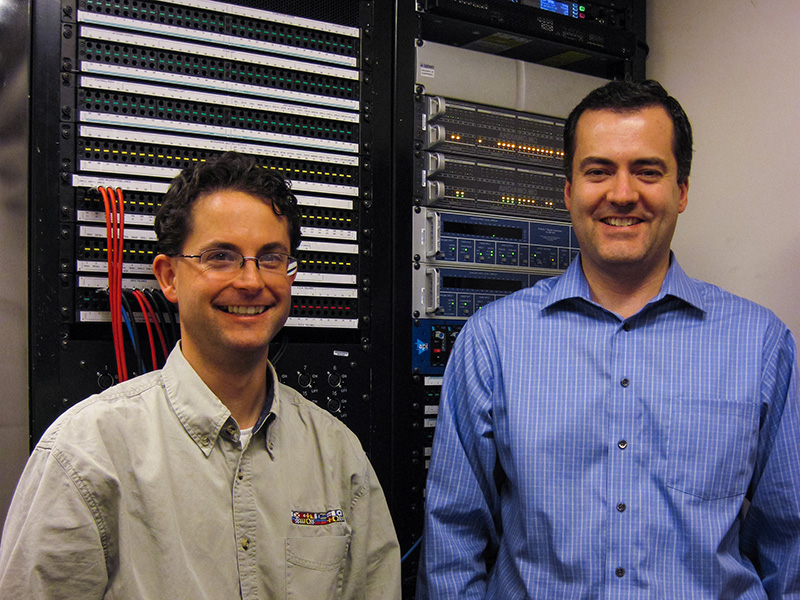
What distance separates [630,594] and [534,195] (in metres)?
1.22

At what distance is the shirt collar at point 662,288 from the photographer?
5.52 ft

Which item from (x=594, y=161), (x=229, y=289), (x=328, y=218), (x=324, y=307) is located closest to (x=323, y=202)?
(x=328, y=218)

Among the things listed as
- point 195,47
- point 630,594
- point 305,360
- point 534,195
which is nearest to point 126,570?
point 305,360

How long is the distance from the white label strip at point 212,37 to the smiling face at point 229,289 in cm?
58

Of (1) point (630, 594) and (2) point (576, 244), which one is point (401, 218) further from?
(1) point (630, 594)

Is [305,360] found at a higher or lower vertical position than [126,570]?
higher

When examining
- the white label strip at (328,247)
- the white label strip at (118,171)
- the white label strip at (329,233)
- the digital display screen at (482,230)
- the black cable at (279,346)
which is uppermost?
the white label strip at (118,171)

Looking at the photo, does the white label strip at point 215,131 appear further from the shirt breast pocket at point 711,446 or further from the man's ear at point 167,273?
the shirt breast pocket at point 711,446

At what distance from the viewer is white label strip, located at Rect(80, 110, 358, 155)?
5.72 feet

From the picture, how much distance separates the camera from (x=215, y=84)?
1863mm

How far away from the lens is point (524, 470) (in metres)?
1.61

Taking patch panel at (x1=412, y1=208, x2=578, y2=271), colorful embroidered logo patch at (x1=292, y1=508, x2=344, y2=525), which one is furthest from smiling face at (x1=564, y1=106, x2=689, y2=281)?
colorful embroidered logo patch at (x1=292, y1=508, x2=344, y2=525)

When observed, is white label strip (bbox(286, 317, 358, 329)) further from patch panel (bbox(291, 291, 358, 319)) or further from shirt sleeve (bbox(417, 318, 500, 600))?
shirt sleeve (bbox(417, 318, 500, 600))

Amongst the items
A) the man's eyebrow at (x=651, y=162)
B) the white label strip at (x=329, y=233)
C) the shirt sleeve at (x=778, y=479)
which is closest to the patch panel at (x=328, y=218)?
the white label strip at (x=329, y=233)
